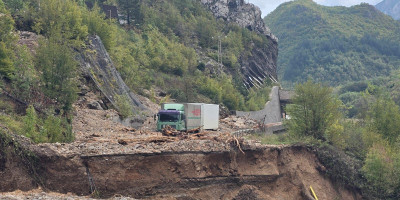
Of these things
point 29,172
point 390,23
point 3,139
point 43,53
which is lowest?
point 29,172

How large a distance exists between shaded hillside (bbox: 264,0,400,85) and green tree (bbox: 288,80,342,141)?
116989mm

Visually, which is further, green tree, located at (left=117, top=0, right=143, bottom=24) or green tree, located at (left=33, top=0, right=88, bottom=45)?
green tree, located at (left=117, top=0, right=143, bottom=24)

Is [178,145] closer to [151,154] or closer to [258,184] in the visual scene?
[151,154]

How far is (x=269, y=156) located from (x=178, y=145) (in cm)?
789

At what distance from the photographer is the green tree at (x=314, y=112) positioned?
3584 cm

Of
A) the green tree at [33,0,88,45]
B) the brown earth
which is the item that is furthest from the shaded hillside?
the brown earth

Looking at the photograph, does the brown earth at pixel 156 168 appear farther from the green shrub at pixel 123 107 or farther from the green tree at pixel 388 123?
the green tree at pixel 388 123

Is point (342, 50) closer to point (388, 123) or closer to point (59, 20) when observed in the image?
point (388, 123)

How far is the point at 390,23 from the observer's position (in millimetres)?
193625

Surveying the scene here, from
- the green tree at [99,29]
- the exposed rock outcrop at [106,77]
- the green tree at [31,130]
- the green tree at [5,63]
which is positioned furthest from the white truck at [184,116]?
the green tree at [99,29]

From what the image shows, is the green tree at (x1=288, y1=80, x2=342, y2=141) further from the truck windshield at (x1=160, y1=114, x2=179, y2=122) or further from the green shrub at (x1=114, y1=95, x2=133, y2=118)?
the green shrub at (x1=114, y1=95, x2=133, y2=118)

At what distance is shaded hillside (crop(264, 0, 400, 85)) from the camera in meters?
160

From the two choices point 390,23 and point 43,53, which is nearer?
point 43,53

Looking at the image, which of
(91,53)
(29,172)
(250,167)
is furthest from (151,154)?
(91,53)
